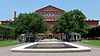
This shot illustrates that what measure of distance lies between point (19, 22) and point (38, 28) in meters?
6.53

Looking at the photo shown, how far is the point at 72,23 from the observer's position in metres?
54.5

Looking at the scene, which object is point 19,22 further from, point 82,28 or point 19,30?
point 82,28

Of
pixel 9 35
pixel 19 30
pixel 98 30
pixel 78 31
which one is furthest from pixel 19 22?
pixel 98 30

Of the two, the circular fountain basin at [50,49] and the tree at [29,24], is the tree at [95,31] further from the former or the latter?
the circular fountain basin at [50,49]

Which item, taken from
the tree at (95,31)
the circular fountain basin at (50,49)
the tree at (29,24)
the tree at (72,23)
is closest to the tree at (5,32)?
the tree at (29,24)

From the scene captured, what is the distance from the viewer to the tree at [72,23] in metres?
54.9

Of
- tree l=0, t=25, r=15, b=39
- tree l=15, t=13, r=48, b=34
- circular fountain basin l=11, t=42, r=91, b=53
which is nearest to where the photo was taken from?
circular fountain basin l=11, t=42, r=91, b=53

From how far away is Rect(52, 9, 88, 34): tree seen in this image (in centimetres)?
5494

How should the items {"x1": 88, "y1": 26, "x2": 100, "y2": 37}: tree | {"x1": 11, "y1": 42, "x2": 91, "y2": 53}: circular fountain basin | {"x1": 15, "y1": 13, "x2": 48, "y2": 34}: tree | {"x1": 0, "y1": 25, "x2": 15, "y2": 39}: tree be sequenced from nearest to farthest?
1. {"x1": 11, "y1": 42, "x2": 91, "y2": 53}: circular fountain basin
2. {"x1": 15, "y1": 13, "x2": 48, "y2": 34}: tree
3. {"x1": 0, "y1": 25, "x2": 15, "y2": 39}: tree
4. {"x1": 88, "y1": 26, "x2": 100, "y2": 37}: tree

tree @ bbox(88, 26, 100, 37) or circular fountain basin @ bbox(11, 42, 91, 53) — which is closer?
circular fountain basin @ bbox(11, 42, 91, 53)

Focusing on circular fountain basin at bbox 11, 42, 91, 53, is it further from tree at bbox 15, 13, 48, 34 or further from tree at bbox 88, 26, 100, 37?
tree at bbox 88, 26, 100, 37

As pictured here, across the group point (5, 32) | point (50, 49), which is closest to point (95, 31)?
point (5, 32)

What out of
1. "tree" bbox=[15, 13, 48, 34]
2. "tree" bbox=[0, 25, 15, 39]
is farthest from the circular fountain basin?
Result: "tree" bbox=[0, 25, 15, 39]

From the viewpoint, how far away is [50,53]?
1512 centimetres
